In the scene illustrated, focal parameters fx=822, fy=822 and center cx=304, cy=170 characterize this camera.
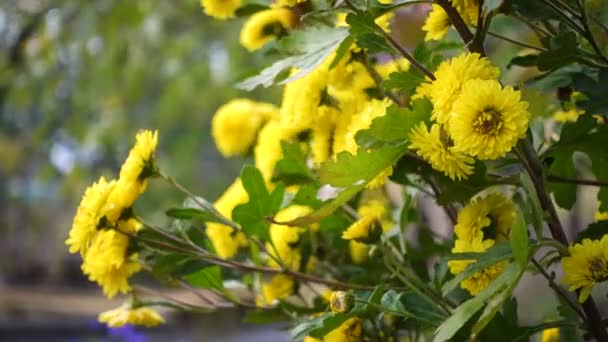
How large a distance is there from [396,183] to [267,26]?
0.14m

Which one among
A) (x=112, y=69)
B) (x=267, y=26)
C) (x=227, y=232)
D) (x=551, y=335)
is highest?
(x=112, y=69)

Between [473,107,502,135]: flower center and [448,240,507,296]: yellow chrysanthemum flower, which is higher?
[473,107,502,135]: flower center

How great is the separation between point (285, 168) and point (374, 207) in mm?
79

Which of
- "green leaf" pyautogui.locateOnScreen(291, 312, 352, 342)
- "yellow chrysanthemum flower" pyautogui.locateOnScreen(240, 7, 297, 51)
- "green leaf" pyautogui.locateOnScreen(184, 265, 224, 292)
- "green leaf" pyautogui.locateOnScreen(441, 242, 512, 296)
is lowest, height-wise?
"green leaf" pyautogui.locateOnScreen(291, 312, 352, 342)

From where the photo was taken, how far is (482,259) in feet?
0.96

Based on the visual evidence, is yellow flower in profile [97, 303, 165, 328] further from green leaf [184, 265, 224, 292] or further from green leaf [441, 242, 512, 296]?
green leaf [441, 242, 512, 296]

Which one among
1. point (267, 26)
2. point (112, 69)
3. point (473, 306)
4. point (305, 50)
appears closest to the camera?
point (473, 306)

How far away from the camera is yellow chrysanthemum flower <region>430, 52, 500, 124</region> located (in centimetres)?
29

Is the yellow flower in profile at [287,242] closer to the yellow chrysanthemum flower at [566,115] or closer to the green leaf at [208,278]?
the green leaf at [208,278]

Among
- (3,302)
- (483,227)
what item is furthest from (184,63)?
(3,302)

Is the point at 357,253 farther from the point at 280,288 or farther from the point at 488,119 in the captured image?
the point at 488,119

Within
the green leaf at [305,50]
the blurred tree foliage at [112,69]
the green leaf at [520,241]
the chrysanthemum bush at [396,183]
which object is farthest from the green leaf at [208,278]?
the blurred tree foliage at [112,69]

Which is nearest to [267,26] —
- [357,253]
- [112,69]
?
[357,253]

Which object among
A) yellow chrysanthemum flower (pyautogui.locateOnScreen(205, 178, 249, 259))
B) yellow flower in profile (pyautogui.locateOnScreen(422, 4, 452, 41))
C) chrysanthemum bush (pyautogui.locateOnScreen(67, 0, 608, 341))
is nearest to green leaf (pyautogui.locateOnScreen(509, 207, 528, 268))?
chrysanthemum bush (pyautogui.locateOnScreen(67, 0, 608, 341))
